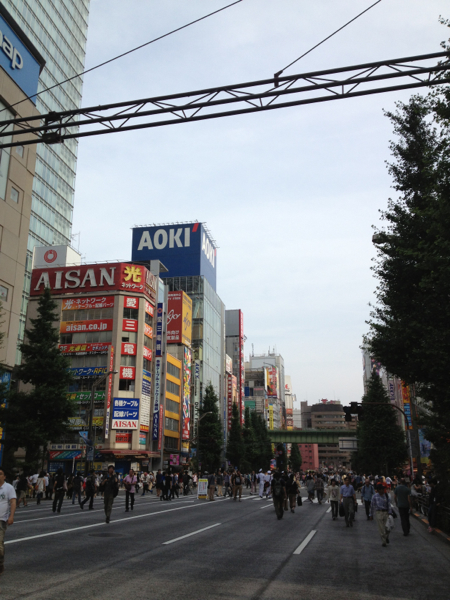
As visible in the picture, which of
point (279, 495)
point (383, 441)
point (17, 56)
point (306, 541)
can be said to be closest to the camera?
point (306, 541)

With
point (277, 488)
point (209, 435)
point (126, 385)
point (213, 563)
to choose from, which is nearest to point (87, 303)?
point (126, 385)

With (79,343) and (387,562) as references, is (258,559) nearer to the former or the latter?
(387,562)

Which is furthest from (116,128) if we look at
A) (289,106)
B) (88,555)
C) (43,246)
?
(43,246)

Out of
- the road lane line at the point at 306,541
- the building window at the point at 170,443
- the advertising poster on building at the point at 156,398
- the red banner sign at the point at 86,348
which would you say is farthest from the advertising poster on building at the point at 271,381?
the road lane line at the point at 306,541

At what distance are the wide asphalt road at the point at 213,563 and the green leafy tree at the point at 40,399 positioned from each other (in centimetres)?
1565

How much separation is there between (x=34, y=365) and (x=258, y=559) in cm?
2635

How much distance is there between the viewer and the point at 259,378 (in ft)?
575

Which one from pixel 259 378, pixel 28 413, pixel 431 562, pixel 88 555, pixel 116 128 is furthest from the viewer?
pixel 259 378

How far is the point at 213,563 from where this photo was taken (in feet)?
32.3

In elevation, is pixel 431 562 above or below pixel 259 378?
below

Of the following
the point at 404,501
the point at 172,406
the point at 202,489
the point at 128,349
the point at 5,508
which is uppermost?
the point at 128,349

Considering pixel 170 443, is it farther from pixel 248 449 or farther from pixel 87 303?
pixel 87 303

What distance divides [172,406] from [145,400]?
9881 millimetres

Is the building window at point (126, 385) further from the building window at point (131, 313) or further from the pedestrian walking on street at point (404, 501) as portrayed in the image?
the pedestrian walking on street at point (404, 501)
